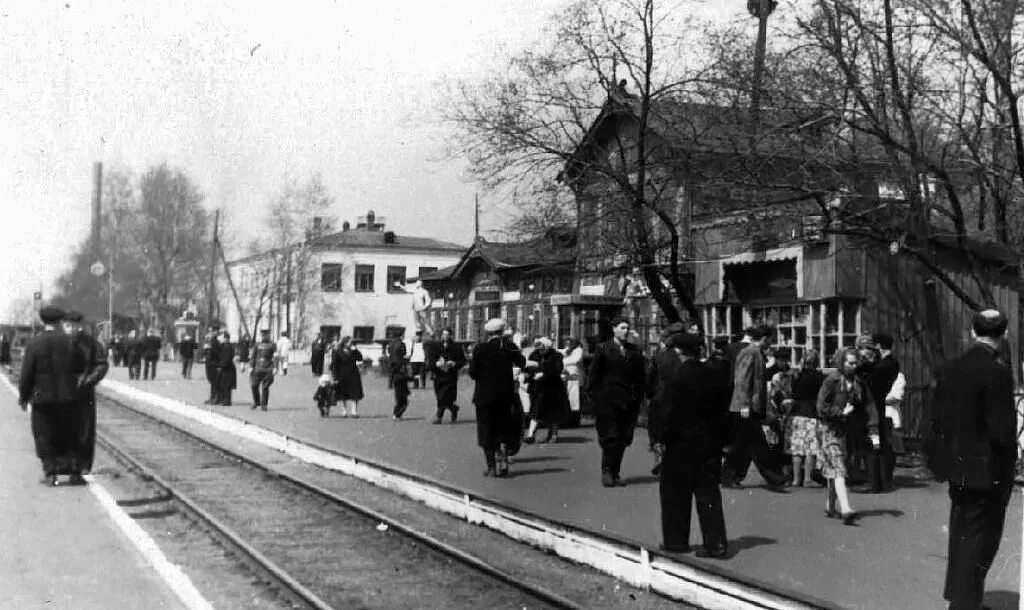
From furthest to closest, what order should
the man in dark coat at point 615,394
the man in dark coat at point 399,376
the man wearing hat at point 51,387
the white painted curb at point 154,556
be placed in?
the man in dark coat at point 399,376, the man wearing hat at point 51,387, the man in dark coat at point 615,394, the white painted curb at point 154,556

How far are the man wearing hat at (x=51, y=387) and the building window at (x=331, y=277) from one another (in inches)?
2050

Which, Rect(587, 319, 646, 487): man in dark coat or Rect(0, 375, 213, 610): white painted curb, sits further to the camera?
Rect(587, 319, 646, 487): man in dark coat

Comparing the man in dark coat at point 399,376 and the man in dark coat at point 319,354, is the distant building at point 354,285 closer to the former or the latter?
the man in dark coat at point 319,354

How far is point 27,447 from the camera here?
51.6ft

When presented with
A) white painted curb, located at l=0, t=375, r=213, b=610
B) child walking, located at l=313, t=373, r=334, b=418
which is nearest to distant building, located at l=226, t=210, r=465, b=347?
child walking, located at l=313, t=373, r=334, b=418

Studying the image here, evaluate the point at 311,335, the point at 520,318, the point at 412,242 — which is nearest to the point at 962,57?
the point at 520,318

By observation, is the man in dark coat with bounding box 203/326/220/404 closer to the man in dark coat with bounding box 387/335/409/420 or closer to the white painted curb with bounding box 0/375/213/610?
the man in dark coat with bounding box 387/335/409/420

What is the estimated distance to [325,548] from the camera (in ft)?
28.9

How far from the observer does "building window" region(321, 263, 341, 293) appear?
64.1 metres

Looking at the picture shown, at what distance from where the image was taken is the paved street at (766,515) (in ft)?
23.8

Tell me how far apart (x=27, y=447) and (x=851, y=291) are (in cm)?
1205

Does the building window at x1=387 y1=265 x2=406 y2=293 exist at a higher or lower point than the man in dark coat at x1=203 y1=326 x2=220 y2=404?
higher

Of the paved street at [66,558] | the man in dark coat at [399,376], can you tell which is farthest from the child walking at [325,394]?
the paved street at [66,558]

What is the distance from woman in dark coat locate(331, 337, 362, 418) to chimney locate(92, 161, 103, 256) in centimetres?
4023
